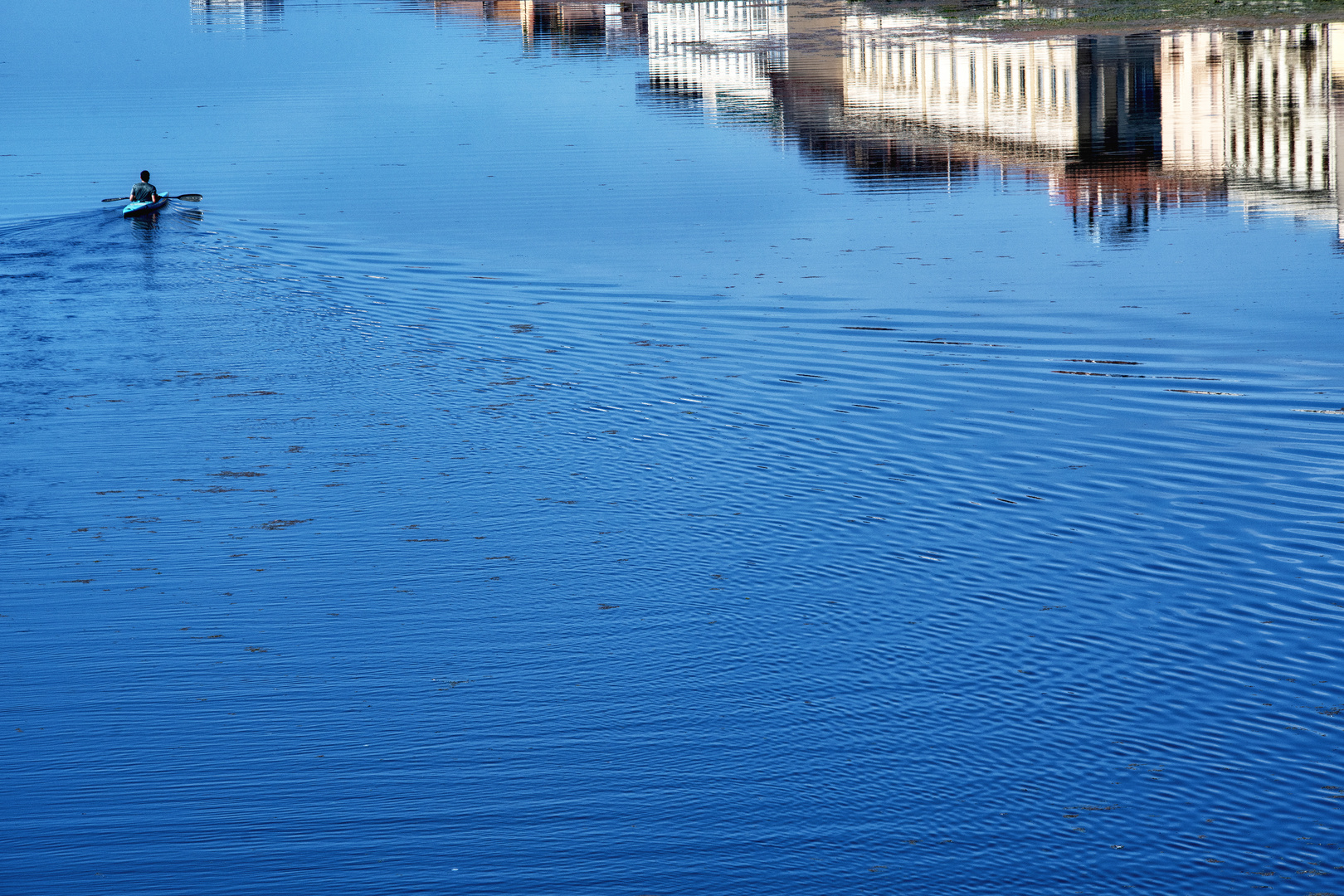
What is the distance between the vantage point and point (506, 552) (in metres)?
10.9

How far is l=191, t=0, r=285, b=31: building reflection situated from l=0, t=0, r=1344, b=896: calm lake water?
43.8 metres

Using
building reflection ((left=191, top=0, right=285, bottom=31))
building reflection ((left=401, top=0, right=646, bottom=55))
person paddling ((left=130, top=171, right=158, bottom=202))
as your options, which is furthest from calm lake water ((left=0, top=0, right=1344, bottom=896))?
building reflection ((left=191, top=0, right=285, bottom=31))

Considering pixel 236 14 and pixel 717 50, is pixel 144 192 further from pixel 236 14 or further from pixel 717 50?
pixel 236 14

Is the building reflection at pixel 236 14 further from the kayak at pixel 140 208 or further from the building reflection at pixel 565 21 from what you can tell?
the kayak at pixel 140 208

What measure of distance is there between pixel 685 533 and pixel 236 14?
70.1m

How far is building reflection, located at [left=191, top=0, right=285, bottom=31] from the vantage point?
217 feet

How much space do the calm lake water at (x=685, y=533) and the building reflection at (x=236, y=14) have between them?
43.8 m

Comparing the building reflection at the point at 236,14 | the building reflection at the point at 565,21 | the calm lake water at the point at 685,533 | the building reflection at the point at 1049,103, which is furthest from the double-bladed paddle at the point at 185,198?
the building reflection at the point at 236,14

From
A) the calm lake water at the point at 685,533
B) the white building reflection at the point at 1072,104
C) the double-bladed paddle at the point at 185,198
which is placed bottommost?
the calm lake water at the point at 685,533

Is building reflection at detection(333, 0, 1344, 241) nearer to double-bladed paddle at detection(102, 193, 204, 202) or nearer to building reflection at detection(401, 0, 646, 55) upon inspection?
building reflection at detection(401, 0, 646, 55)

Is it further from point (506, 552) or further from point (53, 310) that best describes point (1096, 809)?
point (53, 310)

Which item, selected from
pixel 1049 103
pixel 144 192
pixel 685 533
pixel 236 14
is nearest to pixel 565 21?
pixel 236 14

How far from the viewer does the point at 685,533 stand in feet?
36.3

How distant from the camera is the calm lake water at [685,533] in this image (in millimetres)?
7441
